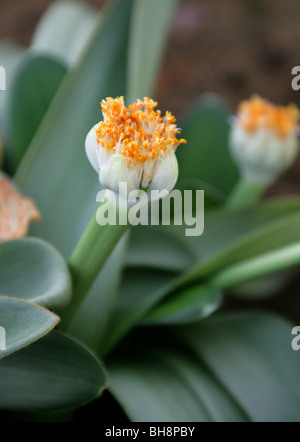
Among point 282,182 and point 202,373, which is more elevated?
point 282,182

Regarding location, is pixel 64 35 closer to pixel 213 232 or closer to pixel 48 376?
pixel 213 232

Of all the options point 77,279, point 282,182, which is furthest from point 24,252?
point 282,182

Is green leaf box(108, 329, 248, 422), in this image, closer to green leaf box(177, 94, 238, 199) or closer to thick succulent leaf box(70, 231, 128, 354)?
thick succulent leaf box(70, 231, 128, 354)

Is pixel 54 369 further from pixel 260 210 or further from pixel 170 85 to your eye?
pixel 170 85

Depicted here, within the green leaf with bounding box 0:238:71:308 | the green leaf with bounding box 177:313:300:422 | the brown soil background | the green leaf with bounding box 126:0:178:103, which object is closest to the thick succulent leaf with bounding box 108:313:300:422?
the green leaf with bounding box 177:313:300:422

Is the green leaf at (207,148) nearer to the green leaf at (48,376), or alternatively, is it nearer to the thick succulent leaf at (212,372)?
the thick succulent leaf at (212,372)

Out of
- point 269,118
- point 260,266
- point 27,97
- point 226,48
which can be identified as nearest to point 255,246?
point 260,266
